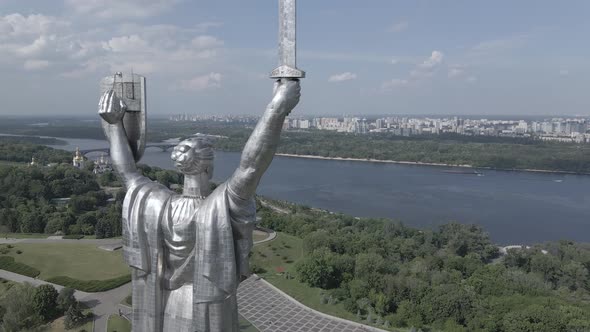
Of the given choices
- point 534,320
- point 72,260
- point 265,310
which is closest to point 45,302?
point 72,260

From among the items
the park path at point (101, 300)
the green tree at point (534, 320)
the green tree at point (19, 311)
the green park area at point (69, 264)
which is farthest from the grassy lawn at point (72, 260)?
the green tree at point (534, 320)

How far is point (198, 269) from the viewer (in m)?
2.49

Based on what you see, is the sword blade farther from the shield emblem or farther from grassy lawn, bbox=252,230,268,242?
grassy lawn, bbox=252,230,268,242

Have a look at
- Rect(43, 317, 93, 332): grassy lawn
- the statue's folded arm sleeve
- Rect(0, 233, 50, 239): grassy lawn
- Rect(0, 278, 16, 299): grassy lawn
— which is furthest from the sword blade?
Rect(0, 233, 50, 239): grassy lawn

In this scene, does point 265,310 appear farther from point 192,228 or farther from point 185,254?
point 192,228

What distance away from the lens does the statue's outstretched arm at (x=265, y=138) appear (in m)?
2.22

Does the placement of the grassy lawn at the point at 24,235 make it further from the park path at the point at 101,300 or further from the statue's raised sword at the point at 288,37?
the statue's raised sword at the point at 288,37

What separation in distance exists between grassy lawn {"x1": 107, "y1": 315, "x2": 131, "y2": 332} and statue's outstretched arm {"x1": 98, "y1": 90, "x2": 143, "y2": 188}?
7953 millimetres

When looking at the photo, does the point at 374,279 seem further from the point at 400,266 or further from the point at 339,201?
the point at 339,201

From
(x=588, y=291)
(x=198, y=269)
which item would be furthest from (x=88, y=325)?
(x=588, y=291)

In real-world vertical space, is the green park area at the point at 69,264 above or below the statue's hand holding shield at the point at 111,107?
below

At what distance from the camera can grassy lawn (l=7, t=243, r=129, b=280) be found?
12648 millimetres

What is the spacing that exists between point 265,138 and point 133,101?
45.9 inches

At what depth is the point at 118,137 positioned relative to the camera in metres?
2.93
